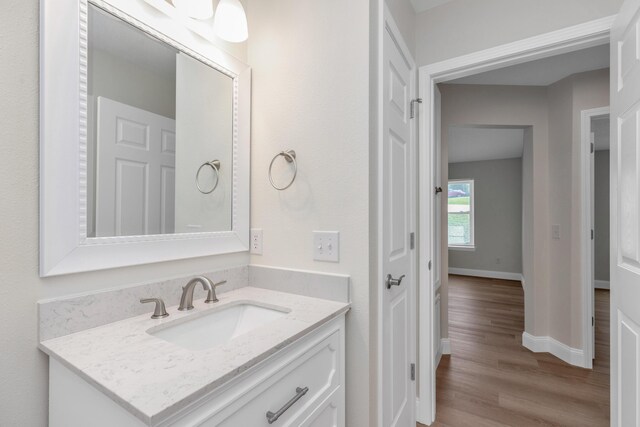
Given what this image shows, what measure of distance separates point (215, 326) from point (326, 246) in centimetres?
53

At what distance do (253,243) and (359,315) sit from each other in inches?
24.6

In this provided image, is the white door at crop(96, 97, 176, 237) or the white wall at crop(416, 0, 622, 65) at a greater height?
the white wall at crop(416, 0, 622, 65)

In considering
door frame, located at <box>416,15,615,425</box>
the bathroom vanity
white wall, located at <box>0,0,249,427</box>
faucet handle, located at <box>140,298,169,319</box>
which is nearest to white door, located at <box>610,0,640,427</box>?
door frame, located at <box>416,15,615,425</box>

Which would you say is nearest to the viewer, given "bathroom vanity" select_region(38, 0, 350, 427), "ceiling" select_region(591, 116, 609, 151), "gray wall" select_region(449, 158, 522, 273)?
"bathroom vanity" select_region(38, 0, 350, 427)

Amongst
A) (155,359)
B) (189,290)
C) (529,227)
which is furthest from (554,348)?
(155,359)

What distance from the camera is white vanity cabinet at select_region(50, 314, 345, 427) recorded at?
2.08 ft

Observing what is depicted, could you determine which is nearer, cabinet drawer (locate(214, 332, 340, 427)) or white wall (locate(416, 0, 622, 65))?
cabinet drawer (locate(214, 332, 340, 427))

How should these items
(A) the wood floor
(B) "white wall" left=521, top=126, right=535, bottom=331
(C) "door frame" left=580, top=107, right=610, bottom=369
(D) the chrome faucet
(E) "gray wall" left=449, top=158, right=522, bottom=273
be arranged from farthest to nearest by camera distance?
1. (E) "gray wall" left=449, top=158, right=522, bottom=273
2. (B) "white wall" left=521, top=126, right=535, bottom=331
3. (C) "door frame" left=580, top=107, right=610, bottom=369
4. (A) the wood floor
5. (D) the chrome faucet

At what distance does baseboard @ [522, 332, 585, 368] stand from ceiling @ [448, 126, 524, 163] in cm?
234

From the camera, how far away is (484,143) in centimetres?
484

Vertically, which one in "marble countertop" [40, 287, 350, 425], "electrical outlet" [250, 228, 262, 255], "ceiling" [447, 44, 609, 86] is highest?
"ceiling" [447, 44, 609, 86]

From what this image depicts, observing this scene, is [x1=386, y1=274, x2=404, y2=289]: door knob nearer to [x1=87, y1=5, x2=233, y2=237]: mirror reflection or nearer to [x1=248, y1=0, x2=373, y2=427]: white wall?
[x1=248, y1=0, x2=373, y2=427]: white wall

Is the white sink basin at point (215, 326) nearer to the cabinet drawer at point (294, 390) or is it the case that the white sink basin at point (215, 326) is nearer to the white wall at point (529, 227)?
the cabinet drawer at point (294, 390)

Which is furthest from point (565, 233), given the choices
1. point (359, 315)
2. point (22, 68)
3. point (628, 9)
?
point (22, 68)
